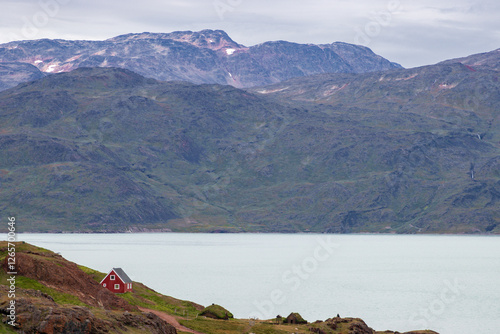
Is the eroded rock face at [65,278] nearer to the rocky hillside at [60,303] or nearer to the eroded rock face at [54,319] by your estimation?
the rocky hillside at [60,303]

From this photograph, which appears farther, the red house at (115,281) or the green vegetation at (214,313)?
the red house at (115,281)

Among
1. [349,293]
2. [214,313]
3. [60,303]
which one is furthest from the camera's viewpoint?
[349,293]

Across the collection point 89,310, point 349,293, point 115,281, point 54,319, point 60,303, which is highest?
point 349,293

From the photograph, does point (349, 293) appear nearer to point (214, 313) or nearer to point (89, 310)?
point (214, 313)

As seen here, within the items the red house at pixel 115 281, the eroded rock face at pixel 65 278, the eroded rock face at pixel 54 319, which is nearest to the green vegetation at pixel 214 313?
the red house at pixel 115 281

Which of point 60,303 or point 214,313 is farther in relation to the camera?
point 214,313

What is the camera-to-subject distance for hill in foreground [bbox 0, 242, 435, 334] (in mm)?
46625

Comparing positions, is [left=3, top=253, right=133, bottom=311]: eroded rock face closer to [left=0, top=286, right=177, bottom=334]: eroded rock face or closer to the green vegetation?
[left=0, top=286, right=177, bottom=334]: eroded rock face

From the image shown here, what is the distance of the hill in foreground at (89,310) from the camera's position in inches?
1836

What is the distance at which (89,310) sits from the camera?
163 ft

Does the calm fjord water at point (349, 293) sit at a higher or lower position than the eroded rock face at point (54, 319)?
higher

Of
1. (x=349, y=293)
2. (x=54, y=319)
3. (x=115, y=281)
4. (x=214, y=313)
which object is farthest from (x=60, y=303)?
(x=349, y=293)

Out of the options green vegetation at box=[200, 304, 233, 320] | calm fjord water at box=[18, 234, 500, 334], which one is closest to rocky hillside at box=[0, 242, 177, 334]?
green vegetation at box=[200, 304, 233, 320]

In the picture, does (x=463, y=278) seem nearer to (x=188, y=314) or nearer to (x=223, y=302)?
(x=223, y=302)
